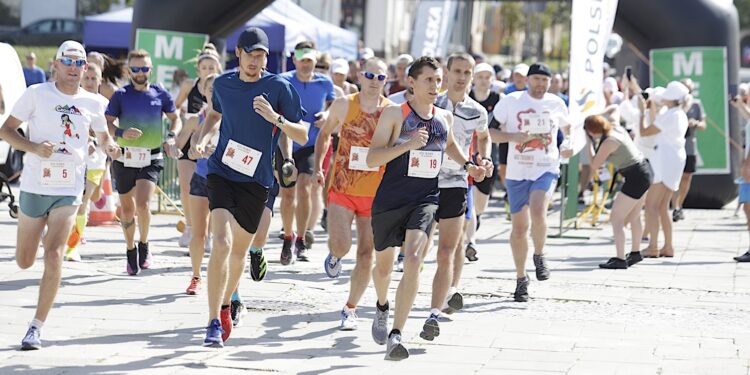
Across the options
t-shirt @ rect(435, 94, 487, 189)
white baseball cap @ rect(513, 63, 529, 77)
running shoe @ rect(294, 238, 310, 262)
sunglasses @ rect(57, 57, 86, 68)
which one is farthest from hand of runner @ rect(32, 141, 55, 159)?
white baseball cap @ rect(513, 63, 529, 77)

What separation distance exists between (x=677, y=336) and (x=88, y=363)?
3.78 meters

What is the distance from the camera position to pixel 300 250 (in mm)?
12055

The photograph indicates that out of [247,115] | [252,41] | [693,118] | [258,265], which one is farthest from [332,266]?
[693,118]

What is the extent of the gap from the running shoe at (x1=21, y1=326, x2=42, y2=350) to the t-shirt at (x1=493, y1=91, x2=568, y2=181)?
4.28 meters

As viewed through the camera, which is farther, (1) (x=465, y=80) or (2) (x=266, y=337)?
(1) (x=465, y=80)

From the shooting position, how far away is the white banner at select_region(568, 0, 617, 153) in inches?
562

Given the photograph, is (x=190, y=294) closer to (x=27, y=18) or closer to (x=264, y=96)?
(x=264, y=96)

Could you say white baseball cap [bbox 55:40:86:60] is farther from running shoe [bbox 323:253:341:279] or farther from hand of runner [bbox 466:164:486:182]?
running shoe [bbox 323:253:341:279]

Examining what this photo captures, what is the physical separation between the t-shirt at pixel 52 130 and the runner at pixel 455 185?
2271mm

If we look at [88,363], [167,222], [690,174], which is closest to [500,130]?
[88,363]

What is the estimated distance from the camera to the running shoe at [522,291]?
10.0 meters

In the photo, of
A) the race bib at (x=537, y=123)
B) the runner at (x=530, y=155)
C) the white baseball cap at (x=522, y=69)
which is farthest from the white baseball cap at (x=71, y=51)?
the white baseball cap at (x=522, y=69)

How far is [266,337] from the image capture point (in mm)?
8188

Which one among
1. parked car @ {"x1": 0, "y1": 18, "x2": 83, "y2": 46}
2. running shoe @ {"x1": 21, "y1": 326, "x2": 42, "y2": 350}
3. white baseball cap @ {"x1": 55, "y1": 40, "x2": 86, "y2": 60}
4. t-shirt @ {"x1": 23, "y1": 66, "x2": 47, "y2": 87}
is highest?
parked car @ {"x1": 0, "y1": 18, "x2": 83, "y2": 46}
